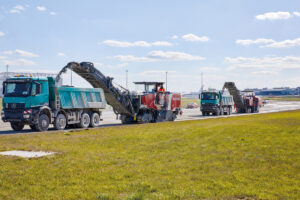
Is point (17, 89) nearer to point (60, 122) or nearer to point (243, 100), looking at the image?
point (60, 122)

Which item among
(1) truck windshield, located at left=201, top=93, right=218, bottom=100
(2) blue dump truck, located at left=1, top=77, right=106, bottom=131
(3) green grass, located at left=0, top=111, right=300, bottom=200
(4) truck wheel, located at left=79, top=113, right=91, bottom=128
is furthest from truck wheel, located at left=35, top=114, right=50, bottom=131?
(1) truck windshield, located at left=201, top=93, right=218, bottom=100

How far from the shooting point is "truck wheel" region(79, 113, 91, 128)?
23234 millimetres

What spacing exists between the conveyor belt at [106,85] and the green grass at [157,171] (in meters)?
12.4

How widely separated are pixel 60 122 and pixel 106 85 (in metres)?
5.96

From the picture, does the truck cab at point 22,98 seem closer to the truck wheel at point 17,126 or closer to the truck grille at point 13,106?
the truck grille at point 13,106

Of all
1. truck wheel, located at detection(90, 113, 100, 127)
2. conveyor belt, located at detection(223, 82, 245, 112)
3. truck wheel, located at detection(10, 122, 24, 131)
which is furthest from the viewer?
conveyor belt, located at detection(223, 82, 245, 112)

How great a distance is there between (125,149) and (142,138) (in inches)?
122

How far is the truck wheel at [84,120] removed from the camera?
23.2 m

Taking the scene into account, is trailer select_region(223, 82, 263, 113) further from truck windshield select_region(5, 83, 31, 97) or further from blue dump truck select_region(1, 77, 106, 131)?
truck windshield select_region(5, 83, 31, 97)

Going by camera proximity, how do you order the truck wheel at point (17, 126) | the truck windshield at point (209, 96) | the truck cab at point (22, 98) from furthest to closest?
the truck windshield at point (209, 96) < the truck wheel at point (17, 126) < the truck cab at point (22, 98)

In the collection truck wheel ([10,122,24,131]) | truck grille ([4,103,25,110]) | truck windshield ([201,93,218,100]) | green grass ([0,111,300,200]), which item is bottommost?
green grass ([0,111,300,200])

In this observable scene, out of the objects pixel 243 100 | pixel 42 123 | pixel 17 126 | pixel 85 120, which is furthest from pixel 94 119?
pixel 243 100

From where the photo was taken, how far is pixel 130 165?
29.7ft

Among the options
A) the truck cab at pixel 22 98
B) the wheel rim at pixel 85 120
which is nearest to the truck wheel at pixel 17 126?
the truck cab at pixel 22 98
